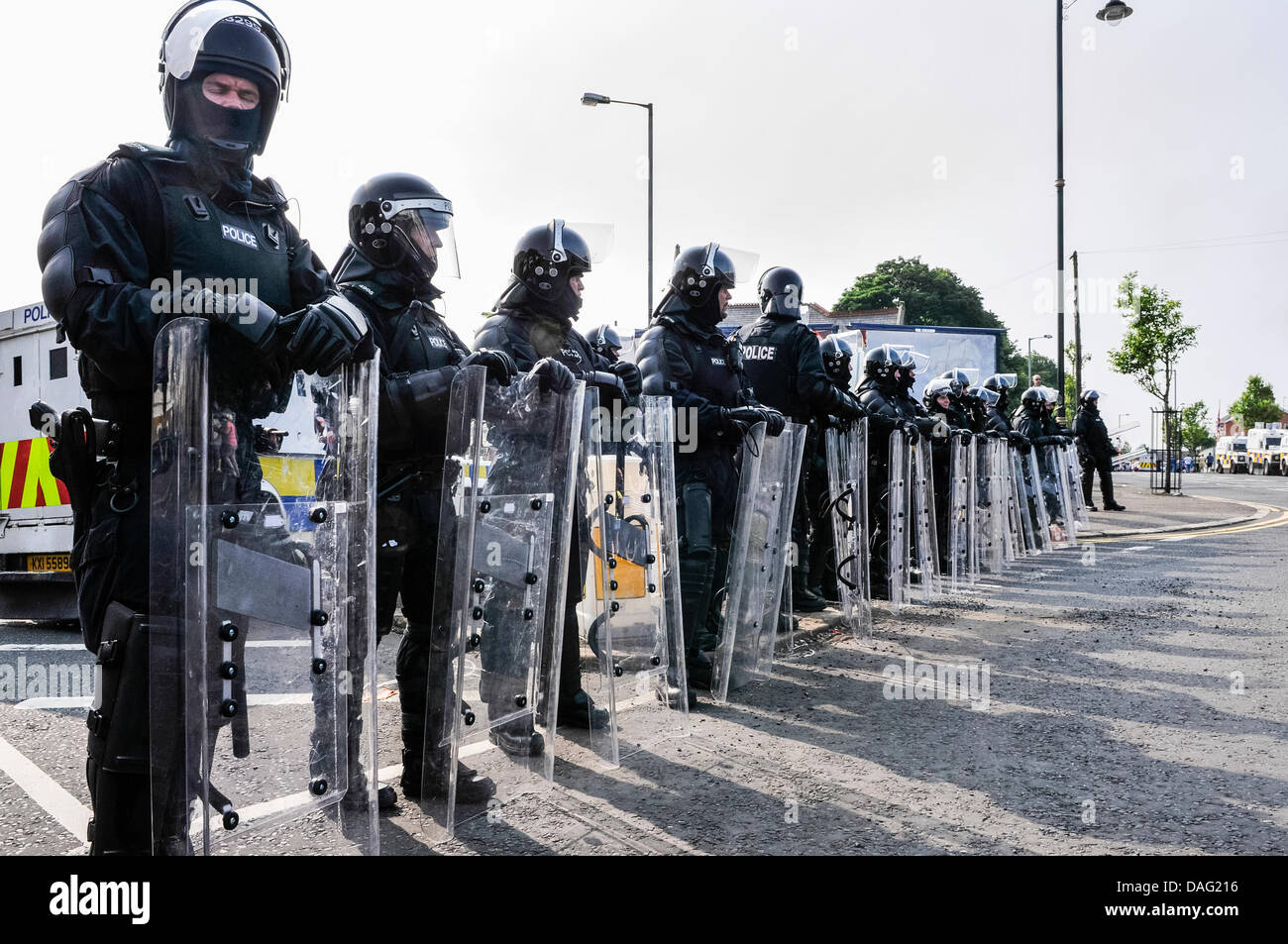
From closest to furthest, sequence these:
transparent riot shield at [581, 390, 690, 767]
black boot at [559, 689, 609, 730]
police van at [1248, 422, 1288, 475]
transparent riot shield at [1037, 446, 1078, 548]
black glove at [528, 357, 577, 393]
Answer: black glove at [528, 357, 577, 393]
transparent riot shield at [581, 390, 690, 767]
black boot at [559, 689, 609, 730]
transparent riot shield at [1037, 446, 1078, 548]
police van at [1248, 422, 1288, 475]

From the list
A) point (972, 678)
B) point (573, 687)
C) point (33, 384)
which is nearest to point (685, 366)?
point (573, 687)

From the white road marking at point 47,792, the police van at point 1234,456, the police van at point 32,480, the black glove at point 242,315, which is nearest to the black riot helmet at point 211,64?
the black glove at point 242,315

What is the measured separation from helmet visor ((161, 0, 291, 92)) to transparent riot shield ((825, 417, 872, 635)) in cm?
459

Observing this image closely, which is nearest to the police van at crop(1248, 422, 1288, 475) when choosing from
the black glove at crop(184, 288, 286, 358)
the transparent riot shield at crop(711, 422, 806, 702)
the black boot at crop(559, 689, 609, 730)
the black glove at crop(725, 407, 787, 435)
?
the transparent riot shield at crop(711, 422, 806, 702)

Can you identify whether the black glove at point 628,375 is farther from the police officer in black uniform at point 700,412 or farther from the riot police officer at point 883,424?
the riot police officer at point 883,424

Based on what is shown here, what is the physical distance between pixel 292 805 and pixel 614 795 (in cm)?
133

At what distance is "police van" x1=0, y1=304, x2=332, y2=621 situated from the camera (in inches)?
286

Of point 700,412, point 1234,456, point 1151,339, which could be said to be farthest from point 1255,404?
point 700,412

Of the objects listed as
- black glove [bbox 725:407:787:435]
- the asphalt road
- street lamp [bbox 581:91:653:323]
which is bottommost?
the asphalt road

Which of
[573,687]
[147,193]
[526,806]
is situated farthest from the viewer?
[573,687]

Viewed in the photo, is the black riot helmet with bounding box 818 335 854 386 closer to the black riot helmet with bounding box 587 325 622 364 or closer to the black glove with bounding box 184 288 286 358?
the black riot helmet with bounding box 587 325 622 364

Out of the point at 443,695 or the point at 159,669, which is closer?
the point at 159,669

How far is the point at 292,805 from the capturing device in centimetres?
254

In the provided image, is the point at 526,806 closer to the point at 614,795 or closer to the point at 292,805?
the point at 614,795
